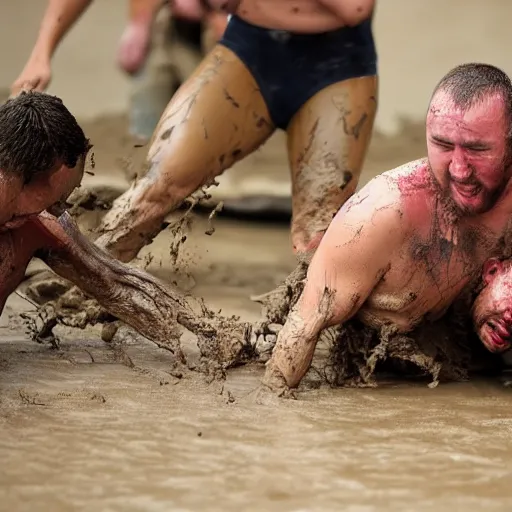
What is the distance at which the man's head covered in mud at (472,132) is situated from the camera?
3.25 meters

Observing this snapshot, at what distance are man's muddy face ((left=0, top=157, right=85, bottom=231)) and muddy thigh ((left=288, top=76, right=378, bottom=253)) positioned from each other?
104cm

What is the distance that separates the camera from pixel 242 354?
3.87 m

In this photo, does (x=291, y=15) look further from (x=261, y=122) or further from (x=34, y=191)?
(x=34, y=191)

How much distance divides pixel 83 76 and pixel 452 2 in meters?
2.99

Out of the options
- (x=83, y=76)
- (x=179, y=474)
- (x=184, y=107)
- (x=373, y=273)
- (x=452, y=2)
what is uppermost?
(x=452, y=2)

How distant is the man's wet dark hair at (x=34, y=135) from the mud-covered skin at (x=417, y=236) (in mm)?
792

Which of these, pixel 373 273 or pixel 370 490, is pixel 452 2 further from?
pixel 370 490

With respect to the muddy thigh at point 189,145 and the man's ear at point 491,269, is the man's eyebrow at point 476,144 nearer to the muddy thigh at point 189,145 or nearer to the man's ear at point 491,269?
the man's ear at point 491,269

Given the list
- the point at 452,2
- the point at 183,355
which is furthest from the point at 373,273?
the point at 452,2

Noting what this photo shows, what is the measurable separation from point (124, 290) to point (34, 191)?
60cm

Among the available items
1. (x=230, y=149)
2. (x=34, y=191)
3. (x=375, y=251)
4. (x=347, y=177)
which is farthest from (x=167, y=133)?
(x=375, y=251)

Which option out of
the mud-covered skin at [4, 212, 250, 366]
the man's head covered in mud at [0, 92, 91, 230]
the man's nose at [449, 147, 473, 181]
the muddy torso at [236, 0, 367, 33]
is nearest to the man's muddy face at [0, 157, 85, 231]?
the man's head covered in mud at [0, 92, 91, 230]

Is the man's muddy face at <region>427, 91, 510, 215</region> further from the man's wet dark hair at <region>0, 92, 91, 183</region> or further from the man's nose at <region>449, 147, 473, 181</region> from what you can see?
the man's wet dark hair at <region>0, 92, 91, 183</region>

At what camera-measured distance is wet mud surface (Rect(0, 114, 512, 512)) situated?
268 centimetres
